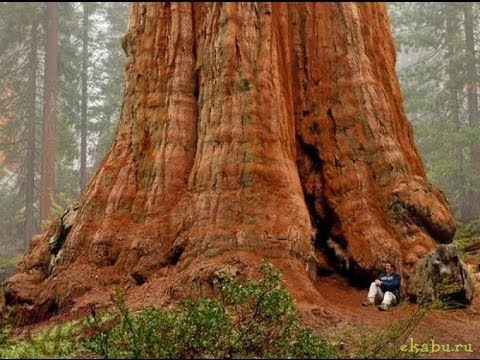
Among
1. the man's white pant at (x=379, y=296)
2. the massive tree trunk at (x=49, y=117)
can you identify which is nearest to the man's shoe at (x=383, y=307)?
the man's white pant at (x=379, y=296)

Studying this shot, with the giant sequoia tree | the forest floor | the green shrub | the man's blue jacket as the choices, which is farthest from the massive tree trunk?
the green shrub

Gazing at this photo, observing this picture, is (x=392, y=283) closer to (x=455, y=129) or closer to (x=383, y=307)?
(x=383, y=307)

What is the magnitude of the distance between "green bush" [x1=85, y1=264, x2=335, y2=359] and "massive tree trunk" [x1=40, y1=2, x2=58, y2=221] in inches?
592

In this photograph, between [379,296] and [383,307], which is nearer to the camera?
[383,307]

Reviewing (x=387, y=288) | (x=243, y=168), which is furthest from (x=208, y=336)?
(x=387, y=288)

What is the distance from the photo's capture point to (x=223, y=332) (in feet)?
18.0

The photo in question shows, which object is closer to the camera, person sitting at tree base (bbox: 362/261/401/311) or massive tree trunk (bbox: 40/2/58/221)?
person sitting at tree base (bbox: 362/261/401/311)

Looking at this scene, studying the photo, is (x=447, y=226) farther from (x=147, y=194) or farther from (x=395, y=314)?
(x=147, y=194)

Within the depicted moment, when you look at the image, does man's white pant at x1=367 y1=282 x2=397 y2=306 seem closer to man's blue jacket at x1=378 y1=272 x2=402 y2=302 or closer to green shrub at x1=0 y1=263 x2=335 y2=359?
man's blue jacket at x1=378 y1=272 x2=402 y2=302

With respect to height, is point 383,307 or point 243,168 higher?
point 243,168

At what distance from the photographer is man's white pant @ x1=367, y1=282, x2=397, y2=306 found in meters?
8.55

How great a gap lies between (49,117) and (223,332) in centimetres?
1804

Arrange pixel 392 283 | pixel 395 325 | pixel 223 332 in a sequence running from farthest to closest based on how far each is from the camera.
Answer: pixel 392 283 < pixel 395 325 < pixel 223 332

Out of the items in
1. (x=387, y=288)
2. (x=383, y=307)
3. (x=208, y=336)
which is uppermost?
(x=208, y=336)
